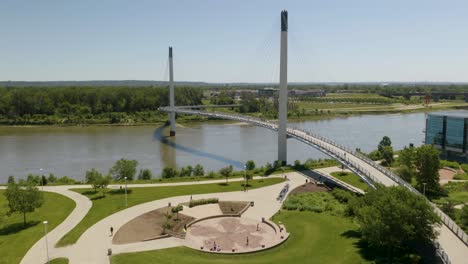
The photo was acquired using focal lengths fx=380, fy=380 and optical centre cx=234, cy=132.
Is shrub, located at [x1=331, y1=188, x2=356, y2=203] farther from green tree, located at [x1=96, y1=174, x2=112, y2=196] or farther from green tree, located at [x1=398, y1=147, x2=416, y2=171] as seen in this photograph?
green tree, located at [x1=96, y1=174, x2=112, y2=196]

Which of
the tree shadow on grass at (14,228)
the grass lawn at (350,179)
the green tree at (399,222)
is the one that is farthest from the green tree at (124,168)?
the green tree at (399,222)

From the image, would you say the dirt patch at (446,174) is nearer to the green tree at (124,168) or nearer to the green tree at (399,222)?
the green tree at (399,222)

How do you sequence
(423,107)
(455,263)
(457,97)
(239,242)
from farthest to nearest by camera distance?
(457,97) → (423,107) → (239,242) → (455,263)

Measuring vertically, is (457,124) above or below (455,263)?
above

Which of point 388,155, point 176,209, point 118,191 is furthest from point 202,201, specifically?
point 388,155

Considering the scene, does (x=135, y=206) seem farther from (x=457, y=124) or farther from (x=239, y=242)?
(x=457, y=124)

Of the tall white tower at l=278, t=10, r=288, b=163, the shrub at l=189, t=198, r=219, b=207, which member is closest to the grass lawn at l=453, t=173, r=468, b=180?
Result: the tall white tower at l=278, t=10, r=288, b=163

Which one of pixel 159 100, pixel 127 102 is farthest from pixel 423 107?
pixel 127 102
